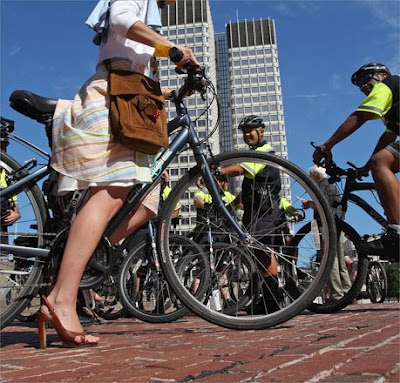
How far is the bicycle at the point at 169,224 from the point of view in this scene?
2.49 meters

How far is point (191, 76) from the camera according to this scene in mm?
2762

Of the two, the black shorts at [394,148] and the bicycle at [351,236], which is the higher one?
the black shorts at [394,148]

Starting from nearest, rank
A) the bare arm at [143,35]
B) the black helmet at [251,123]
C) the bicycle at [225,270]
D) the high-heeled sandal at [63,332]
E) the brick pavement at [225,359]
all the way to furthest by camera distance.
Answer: the brick pavement at [225,359] < the high-heeled sandal at [63,332] < the bare arm at [143,35] < the bicycle at [225,270] < the black helmet at [251,123]

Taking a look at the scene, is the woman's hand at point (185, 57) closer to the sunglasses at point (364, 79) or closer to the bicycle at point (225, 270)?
the bicycle at point (225, 270)

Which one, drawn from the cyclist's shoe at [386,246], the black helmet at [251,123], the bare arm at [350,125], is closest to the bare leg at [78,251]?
the bare arm at [350,125]

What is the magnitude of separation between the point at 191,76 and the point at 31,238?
1.23 m

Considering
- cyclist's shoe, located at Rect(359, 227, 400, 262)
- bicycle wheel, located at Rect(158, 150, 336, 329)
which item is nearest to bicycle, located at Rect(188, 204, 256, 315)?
bicycle wheel, located at Rect(158, 150, 336, 329)

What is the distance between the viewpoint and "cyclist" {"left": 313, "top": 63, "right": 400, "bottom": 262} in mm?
3877

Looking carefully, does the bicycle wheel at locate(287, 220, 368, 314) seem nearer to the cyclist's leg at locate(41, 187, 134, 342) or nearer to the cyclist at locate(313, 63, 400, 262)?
the cyclist at locate(313, 63, 400, 262)

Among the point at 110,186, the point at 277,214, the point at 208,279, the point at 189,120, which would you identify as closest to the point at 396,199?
the point at 277,214

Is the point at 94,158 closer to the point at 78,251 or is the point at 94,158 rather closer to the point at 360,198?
the point at 78,251

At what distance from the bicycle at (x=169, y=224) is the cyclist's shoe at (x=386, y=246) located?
4.36 ft

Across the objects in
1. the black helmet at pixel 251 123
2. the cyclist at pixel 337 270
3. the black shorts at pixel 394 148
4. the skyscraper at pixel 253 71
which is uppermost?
the skyscraper at pixel 253 71

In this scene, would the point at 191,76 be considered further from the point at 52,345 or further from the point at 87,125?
the point at 52,345
